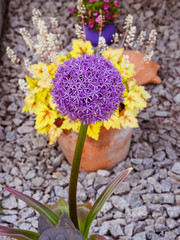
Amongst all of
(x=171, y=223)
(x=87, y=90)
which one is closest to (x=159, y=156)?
(x=171, y=223)

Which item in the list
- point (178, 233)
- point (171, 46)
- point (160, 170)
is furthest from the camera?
point (171, 46)

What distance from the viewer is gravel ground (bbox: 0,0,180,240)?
1.56 m

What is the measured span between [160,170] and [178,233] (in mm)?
377

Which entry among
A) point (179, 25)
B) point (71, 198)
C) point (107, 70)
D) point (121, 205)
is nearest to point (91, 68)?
point (107, 70)

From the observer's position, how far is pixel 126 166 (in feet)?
5.94

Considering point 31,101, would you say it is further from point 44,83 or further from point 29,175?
point 29,175

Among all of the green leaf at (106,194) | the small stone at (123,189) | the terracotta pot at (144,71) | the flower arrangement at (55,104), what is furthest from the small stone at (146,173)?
the terracotta pot at (144,71)

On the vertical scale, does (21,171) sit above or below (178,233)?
above

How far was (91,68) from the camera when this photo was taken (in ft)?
3.29

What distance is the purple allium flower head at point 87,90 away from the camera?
965mm

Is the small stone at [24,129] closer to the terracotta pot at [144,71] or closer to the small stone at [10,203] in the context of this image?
the small stone at [10,203]

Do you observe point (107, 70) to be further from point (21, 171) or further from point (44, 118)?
point (21, 171)

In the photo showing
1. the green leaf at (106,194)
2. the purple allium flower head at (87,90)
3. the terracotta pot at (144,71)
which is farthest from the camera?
the terracotta pot at (144,71)

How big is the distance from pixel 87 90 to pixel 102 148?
0.71 metres
